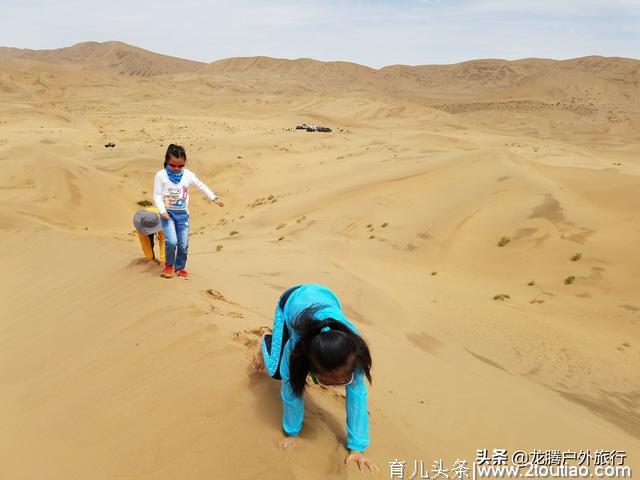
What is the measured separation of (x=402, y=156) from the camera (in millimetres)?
18125

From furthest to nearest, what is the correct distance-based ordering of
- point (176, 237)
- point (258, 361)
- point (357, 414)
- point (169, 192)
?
point (176, 237)
point (169, 192)
point (258, 361)
point (357, 414)

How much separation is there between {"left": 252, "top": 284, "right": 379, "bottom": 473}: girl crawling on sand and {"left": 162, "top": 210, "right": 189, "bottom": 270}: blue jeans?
99.2 inches

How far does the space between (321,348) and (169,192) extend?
333cm

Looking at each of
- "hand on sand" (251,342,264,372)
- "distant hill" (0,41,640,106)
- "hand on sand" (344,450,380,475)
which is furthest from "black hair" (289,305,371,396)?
"distant hill" (0,41,640,106)

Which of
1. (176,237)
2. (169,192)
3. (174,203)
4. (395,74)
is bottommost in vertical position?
(176,237)

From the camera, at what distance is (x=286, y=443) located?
2.40 meters

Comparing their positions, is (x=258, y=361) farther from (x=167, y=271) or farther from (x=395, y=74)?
(x=395, y=74)

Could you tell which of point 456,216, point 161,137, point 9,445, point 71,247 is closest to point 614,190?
point 456,216

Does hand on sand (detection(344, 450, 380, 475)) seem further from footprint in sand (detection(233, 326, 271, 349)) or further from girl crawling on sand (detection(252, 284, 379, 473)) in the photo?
footprint in sand (detection(233, 326, 271, 349))

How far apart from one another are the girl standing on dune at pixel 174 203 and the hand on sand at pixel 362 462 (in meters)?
3.01

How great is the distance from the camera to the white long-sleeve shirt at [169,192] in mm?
4809

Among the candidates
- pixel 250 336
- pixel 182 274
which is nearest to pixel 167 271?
pixel 182 274

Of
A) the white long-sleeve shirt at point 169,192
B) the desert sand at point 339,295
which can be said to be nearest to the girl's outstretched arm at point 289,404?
the desert sand at point 339,295

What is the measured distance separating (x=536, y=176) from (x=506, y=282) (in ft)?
16.7
